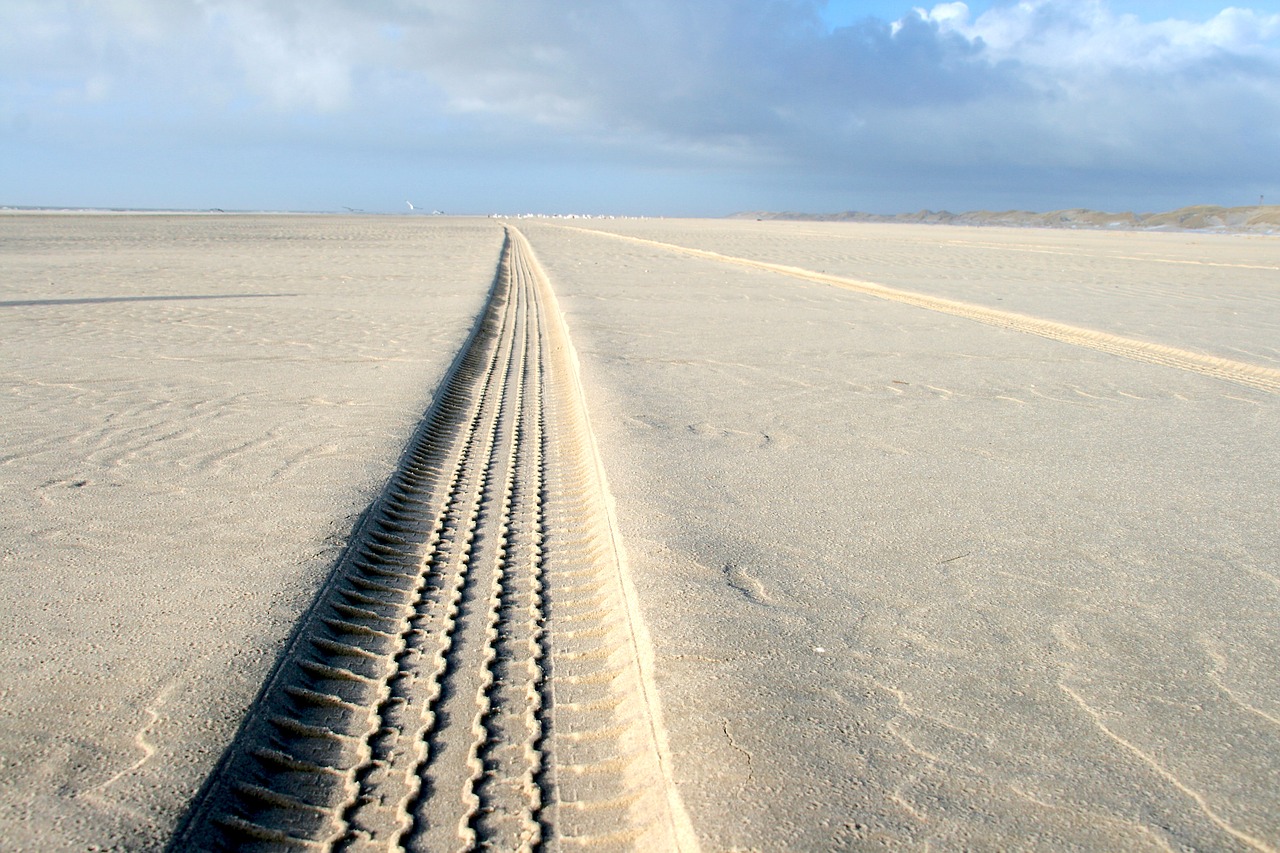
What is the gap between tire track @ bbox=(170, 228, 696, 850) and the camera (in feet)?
6.19

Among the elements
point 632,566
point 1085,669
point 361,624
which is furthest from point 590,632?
point 1085,669

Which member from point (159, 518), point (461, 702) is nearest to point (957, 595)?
point (461, 702)

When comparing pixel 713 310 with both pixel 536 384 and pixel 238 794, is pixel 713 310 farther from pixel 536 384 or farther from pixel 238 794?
pixel 238 794

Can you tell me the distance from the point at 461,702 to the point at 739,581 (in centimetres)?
100

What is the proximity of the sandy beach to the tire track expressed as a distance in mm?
19

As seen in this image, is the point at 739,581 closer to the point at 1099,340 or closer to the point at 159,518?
the point at 159,518

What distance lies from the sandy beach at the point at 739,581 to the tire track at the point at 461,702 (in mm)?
19

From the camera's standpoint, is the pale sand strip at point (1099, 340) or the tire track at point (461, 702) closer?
the tire track at point (461, 702)

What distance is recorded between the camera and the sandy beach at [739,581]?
1.92 m

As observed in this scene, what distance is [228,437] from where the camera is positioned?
4.72m

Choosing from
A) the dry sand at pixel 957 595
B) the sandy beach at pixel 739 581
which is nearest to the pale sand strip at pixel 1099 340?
the sandy beach at pixel 739 581

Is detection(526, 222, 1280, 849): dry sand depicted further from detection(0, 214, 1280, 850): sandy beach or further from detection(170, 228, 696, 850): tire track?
detection(170, 228, 696, 850): tire track

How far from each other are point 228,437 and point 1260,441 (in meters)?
5.33

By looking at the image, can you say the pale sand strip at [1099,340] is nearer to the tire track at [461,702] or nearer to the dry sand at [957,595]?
the dry sand at [957,595]
